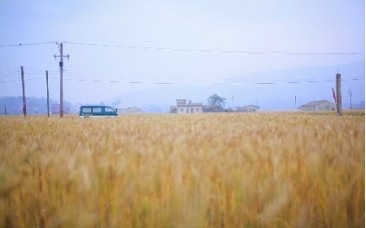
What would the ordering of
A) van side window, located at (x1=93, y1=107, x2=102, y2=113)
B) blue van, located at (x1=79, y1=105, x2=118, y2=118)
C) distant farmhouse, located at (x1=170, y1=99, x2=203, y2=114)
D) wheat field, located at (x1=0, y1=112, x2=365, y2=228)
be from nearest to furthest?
wheat field, located at (x1=0, y1=112, x2=365, y2=228)
blue van, located at (x1=79, y1=105, x2=118, y2=118)
van side window, located at (x1=93, y1=107, x2=102, y2=113)
distant farmhouse, located at (x1=170, y1=99, x2=203, y2=114)

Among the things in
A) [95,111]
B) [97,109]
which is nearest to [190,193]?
[95,111]

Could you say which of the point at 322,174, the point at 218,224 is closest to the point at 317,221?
the point at 322,174

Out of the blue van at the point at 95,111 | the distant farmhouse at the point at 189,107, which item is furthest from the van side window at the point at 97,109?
the distant farmhouse at the point at 189,107

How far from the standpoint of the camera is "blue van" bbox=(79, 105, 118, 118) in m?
27.0

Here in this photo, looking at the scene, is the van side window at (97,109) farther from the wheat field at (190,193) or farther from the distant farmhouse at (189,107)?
the distant farmhouse at (189,107)

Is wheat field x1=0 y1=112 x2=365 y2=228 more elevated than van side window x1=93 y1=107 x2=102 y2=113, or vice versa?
van side window x1=93 y1=107 x2=102 y2=113

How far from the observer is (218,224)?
197 centimetres

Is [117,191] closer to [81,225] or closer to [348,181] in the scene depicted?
[81,225]

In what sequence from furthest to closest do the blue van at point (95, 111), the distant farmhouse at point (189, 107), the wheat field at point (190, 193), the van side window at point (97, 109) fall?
the distant farmhouse at point (189, 107) < the van side window at point (97, 109) < the blue van at point (95, 111) < the wheat field at point (190, 193)

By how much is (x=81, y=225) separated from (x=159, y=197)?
2.24 ft

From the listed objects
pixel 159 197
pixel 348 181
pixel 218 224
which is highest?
pixel 348 181

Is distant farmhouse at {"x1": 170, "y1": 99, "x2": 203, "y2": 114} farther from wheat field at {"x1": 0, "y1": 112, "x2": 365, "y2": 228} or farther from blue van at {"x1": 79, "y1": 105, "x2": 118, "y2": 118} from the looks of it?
wheat field at {"x1": 0, "y1": 112, "x2": 365, "y2": 228}

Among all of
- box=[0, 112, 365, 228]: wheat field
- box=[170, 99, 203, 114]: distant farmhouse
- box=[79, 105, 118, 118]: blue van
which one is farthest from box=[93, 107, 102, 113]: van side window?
box=[170, 99, 203, 114]: distant farmhouse

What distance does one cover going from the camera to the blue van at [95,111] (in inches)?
1061
